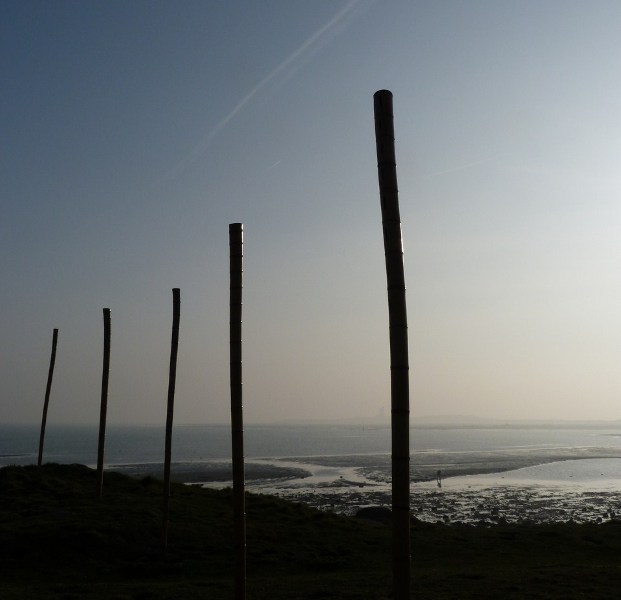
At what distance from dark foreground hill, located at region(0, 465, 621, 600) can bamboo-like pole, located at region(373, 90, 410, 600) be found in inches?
294

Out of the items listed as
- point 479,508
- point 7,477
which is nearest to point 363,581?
point 7,477

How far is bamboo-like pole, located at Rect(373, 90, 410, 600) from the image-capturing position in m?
6.13

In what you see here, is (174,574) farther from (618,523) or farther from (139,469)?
(139,469)

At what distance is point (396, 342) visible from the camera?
21.3 feet

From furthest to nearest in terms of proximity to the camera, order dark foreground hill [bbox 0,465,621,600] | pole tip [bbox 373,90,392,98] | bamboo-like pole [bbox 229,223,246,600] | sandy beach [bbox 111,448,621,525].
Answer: sandy beach [bbox 111,448,621,525] → dark foreground hill [bbox 0,465,621,600] → bamboo-like pole [bbox 229,223,246,600] → pole tip [bbox 373,90,392,98]

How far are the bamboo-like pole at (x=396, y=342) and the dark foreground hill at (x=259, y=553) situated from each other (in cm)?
748

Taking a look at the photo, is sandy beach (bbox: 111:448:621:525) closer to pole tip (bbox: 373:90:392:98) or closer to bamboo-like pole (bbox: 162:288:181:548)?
bamboo-like pole (bbox: 162:288:181:548)

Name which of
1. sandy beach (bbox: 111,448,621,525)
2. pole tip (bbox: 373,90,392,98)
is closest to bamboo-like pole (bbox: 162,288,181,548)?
pole tip (bbox: 373,90,392,98)

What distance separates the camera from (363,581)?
14289 mm

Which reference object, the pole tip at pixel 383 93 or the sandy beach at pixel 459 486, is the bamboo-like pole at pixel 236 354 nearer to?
the pole tip at pixel 383 93

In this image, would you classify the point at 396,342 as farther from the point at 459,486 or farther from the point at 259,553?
the point at 459,486

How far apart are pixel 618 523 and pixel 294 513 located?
11.7 meters

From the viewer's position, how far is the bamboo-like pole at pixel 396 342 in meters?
6.13

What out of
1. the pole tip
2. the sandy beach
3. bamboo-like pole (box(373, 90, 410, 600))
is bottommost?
the sandy beach
